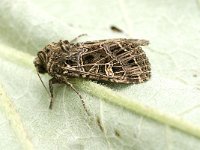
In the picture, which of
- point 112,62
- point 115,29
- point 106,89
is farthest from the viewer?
point 115,29

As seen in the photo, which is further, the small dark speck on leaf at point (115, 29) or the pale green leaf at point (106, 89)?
the small dark speck on leaf at point (115, 29)

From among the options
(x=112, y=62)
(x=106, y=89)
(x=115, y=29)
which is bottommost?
(x=106, y=89)

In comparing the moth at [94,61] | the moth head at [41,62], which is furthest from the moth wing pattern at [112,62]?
the moth head at [41,62]

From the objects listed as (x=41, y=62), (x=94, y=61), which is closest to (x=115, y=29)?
(x=94, y=61)

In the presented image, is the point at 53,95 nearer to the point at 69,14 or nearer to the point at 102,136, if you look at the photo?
the point at 102,136

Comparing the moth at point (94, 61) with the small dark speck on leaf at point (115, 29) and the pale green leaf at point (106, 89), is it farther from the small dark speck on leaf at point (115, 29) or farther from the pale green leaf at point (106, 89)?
the small dark speck on leaf at point (115, 29)

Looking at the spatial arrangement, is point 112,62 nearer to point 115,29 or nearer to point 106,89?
point 106,89

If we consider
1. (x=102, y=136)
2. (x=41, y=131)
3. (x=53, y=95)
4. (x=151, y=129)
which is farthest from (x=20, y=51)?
(x=151, y=129)
